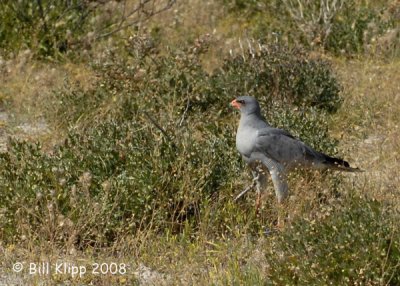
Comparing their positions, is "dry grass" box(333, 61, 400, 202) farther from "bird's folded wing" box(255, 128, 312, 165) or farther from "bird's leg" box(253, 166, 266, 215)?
"bird's leg" box(253, 166, 266, 215)

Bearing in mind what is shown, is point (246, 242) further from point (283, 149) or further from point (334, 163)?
point (334, 163)

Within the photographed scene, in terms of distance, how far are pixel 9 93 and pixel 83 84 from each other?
812 mm

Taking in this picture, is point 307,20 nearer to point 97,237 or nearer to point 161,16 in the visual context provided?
point 161,16

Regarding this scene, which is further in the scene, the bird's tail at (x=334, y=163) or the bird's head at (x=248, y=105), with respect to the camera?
the bird's head at (x=248, y=105)

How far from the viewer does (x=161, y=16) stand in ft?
44.5

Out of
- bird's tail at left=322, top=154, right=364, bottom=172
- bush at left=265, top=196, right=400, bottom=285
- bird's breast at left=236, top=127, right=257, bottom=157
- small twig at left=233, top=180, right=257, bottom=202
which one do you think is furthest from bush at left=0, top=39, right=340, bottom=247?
bush at left=265, top=196, right=400, bottom=285

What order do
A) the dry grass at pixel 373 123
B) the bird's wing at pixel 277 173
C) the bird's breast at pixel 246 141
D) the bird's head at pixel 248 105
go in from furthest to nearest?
the dry grass at pixel 373 123 < the bird's head at pixel 248 105 < the bird's breast at pixel 246 141 < the bird's wing at pixel 277 173

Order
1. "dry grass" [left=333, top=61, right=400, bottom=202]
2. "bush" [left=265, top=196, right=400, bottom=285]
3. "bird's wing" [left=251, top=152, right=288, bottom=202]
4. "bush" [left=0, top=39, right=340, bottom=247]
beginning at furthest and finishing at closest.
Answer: "dry grass" [left=333, top=61, right=400, bottom=202] → "bird's wing" [left=251, top=152, right=288, bottom=202] → "bush" [left=0, top=39, right=340, bottom=247] → "bush" [left=265, top=196, right=400, bottom=285]

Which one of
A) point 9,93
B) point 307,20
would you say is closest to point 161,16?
point 307,20

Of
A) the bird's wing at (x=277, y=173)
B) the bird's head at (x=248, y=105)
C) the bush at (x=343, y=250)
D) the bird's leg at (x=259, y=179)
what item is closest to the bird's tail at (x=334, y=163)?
the bird's wing at (x=277, y=173)

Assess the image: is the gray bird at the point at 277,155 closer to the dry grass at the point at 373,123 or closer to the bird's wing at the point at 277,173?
the bird's wing at the point at 277,173

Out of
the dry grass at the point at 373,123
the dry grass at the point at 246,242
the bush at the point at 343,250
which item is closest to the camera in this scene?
the bush at the point at 343,250

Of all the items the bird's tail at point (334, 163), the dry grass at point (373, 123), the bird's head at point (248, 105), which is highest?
the bird's head at point (248, 105)

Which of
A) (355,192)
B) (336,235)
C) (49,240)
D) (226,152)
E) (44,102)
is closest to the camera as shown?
(336,235)
